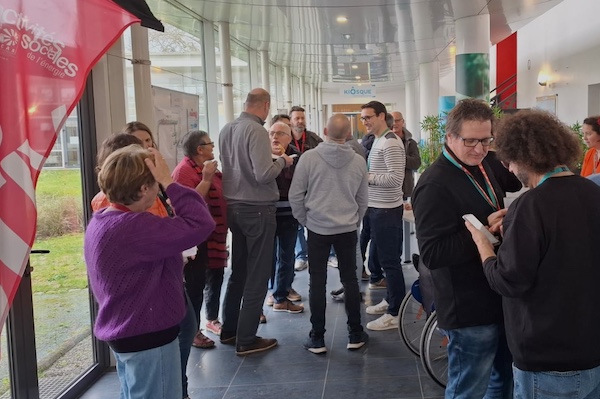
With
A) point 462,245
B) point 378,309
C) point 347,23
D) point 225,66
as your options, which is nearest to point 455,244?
point 462,245

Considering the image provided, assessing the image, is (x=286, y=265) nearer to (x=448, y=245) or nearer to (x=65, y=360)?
(x=65, y=360)

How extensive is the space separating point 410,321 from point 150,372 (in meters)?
2.18

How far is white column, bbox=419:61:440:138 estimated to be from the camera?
14586mm

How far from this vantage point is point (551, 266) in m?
1.54

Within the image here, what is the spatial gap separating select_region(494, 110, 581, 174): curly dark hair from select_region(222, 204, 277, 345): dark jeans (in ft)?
6.85

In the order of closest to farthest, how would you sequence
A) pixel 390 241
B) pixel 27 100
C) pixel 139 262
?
pixel 27 100
pixel 139 262
pixel 390 241

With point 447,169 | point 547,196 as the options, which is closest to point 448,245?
point 447,169

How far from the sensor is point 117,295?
1.79 metres

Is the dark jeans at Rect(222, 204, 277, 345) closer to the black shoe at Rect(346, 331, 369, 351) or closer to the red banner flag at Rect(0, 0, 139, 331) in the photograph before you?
the black shoe at Rect(346, 331, 369, 351)

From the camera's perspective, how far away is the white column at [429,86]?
1459 cm

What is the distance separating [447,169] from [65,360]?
258 cm

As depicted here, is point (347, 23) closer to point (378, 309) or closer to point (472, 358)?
point (378, 309)

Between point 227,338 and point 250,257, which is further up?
point 250,257

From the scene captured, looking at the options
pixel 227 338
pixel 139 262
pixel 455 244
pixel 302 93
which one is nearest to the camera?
pixel 139 262
